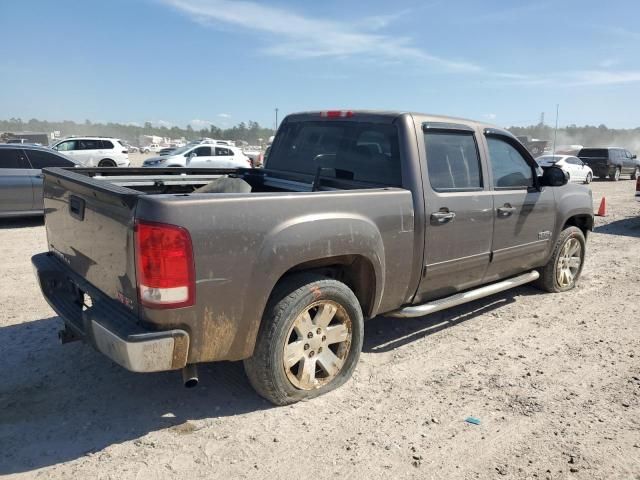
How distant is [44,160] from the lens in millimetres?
10031

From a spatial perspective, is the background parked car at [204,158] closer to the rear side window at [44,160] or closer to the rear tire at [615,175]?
the rear side window at [44,160]

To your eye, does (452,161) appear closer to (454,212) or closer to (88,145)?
(454,212)

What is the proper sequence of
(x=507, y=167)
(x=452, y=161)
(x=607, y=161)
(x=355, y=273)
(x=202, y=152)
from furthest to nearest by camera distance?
(x=607, y=161)
(x=202, y=152)
(x=507, y=167)
(x=452, y=161)
(x=355, y=273)

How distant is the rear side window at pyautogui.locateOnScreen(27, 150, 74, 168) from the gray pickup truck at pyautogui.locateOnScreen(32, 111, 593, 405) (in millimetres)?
6371

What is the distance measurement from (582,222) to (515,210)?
202 centimetres

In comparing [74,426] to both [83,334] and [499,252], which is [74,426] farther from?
[499,252]

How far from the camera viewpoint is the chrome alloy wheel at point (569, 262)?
5875mm

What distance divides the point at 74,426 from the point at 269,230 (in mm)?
1670

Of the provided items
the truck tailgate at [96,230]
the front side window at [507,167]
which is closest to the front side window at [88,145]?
the truck tailgate at [96,230]

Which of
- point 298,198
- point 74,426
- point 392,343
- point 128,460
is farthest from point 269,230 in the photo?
point 392,343

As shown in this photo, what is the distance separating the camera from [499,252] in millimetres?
4645

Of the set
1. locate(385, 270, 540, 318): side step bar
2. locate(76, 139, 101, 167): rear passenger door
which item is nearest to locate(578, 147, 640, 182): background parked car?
locate(76, 139, 101, 167): rear passenger door

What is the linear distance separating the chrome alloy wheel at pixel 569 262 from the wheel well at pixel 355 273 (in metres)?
3.17

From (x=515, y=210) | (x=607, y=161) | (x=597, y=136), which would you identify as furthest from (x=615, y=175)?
(x=597, y=136)
